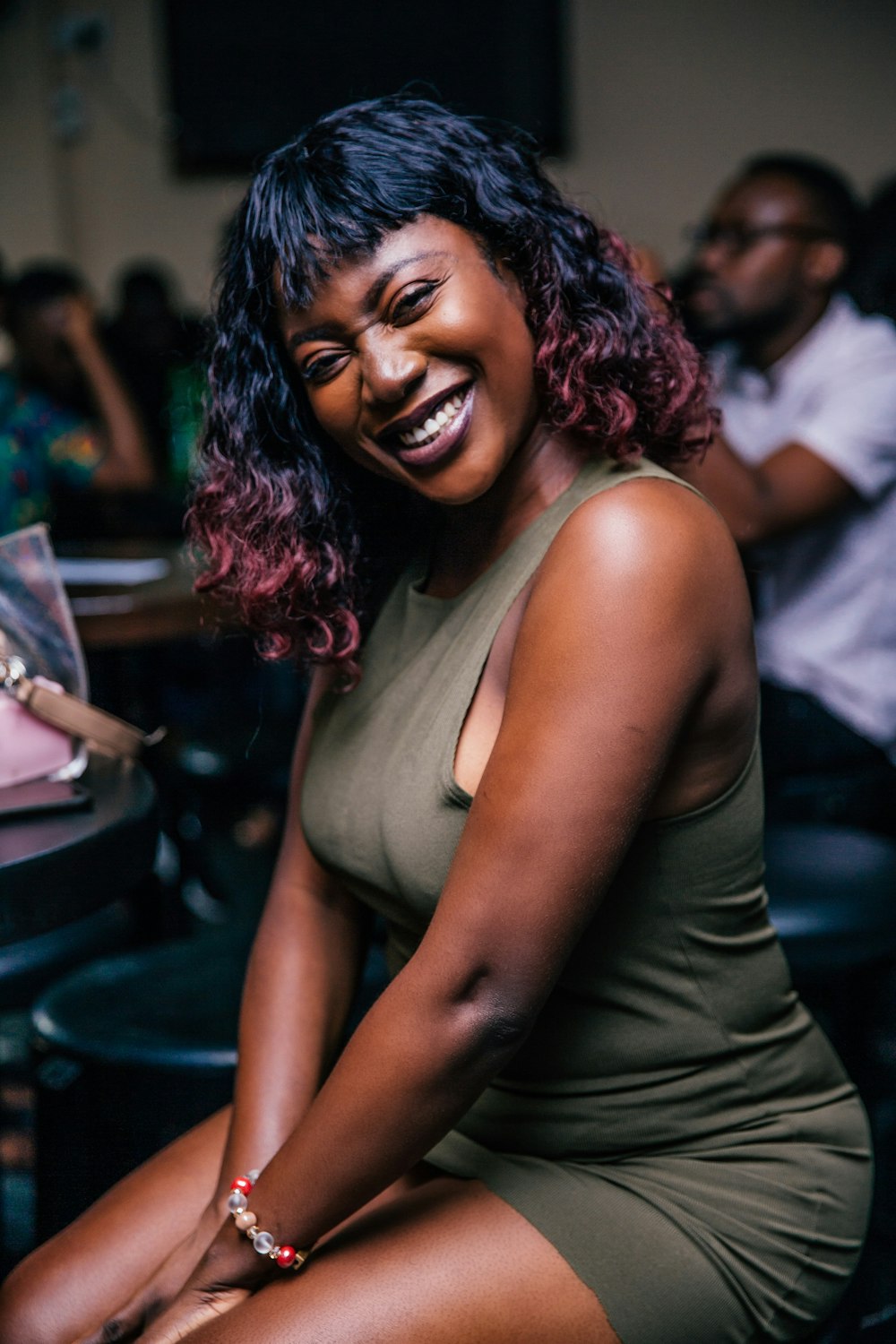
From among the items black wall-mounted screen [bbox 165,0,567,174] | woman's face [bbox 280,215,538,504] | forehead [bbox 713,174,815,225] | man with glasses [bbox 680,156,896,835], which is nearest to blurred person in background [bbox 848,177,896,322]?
man with glasses [bbox 680,156,896,835]

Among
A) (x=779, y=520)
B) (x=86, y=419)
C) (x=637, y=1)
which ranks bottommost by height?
(x=86, y=419)

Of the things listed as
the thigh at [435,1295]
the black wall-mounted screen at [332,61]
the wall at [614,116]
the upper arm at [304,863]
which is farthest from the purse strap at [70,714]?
the black wall-mounted screen at [332,61]

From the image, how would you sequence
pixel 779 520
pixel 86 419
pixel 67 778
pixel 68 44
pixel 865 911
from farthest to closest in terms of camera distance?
pixel 68 44
pixel 86 419
pixel 779 520
pixel 865 911
pixel 67 778

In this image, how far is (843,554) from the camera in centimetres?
242

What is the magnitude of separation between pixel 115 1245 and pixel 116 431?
119 inches

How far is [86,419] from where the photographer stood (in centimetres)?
459

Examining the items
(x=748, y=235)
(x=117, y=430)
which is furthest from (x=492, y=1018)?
(x=117, y=430)

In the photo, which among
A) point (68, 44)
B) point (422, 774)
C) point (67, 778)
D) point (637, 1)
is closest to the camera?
point (422, 774)

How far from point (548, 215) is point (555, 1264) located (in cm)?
84

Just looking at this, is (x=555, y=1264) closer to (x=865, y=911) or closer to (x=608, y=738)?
(x=608, y=738)

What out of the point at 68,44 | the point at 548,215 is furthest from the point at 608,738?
the point at 68,44

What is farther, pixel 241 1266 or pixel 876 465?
pixel 876 465

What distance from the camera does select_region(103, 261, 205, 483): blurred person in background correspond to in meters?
4.37

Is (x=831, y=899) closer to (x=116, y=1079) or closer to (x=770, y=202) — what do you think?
(x=116, y=1079)
